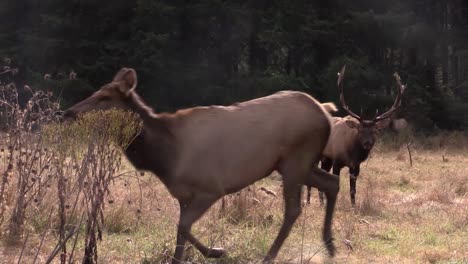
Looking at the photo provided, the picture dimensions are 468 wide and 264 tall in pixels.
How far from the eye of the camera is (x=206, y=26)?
82.7ft

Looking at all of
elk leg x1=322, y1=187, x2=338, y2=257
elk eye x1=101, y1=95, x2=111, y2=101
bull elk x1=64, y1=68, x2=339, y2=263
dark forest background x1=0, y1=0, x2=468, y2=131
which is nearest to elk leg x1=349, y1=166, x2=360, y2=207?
elk leg x1=322, y1=187, x2=338, y2=257

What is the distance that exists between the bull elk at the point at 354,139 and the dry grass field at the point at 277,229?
59cm

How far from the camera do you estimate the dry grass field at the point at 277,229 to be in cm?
601

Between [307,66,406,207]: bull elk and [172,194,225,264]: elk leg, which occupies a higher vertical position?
[172,194,225,264]: elk leg

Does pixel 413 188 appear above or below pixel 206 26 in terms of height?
below

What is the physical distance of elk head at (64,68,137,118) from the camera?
230 inches

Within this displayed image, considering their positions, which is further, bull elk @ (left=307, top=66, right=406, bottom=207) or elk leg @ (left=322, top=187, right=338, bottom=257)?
bull elk @ (left=307, top=66, right=406, bottom=207)

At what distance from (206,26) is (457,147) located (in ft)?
33.5

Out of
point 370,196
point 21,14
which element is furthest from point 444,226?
point 21,14

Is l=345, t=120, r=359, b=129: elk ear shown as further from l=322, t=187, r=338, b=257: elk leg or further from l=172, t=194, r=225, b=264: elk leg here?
l=172, t=194, r=225, b=264: elk leg

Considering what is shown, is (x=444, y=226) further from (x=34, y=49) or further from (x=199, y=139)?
(x=34, y=49)

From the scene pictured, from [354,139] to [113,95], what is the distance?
6839mm

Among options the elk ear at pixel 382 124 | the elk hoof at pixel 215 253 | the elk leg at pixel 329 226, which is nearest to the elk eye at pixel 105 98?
the elk hoof at pixel 215 253

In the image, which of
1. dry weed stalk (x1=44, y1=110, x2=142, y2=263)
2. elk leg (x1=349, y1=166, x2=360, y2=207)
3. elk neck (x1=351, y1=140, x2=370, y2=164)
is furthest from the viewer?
elk neck (x1=351, y1=140, x2=370, y2=164)
